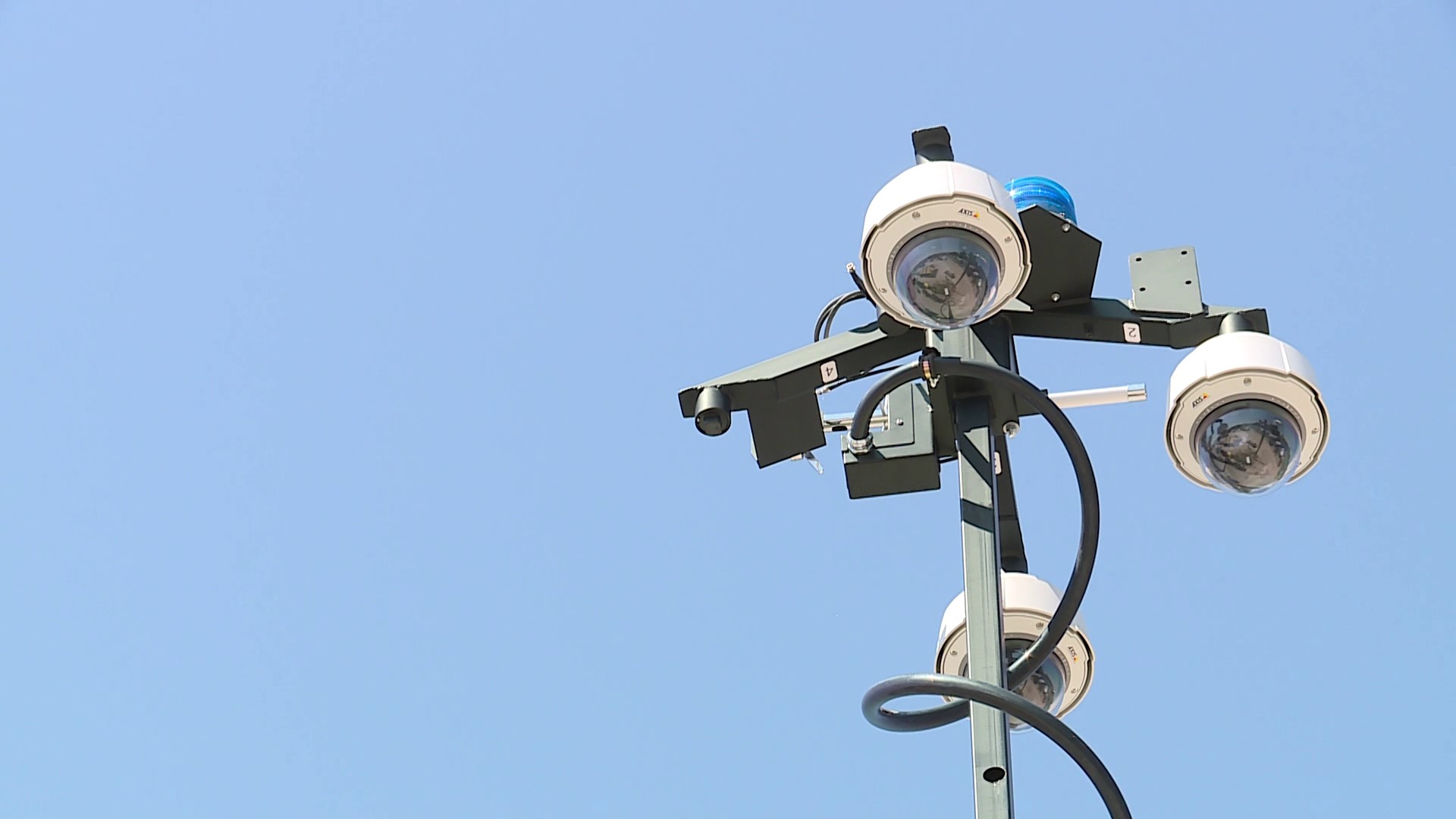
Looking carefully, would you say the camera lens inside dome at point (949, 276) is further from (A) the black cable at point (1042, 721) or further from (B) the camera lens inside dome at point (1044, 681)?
(B) the camera lens inside dome at point (1044, 681)

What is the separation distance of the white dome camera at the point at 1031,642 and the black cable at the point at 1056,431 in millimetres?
316

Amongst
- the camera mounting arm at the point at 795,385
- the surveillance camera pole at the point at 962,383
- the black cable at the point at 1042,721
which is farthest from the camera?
the camera mounting arm at the point at 795,385

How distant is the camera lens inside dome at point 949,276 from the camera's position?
117 inches

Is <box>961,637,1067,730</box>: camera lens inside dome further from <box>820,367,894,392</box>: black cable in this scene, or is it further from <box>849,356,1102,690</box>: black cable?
<box>820,367,894,392</box>: black cable

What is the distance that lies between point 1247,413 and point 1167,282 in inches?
19.4

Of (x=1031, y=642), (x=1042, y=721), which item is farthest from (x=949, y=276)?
(x=1031, y=642)

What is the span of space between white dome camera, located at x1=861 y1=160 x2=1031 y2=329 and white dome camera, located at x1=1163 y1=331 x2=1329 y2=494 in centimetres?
51

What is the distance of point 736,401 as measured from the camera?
3473 mm

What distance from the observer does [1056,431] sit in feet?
9.87

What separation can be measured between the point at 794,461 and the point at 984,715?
0.90 meters

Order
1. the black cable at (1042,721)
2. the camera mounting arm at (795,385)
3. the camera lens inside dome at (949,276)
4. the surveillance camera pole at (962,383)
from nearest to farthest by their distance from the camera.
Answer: the black cable at (1042,721), the camera lens inside dome at (949,276), the surveillance camera pole at (962,383), the camera mounting arm at (795,385)

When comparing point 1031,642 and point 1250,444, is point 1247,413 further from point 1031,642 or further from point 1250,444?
point 1031,642

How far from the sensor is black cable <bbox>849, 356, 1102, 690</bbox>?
299 cm

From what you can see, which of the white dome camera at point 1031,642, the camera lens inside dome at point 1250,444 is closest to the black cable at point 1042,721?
the white dome camera at point 1031,642
